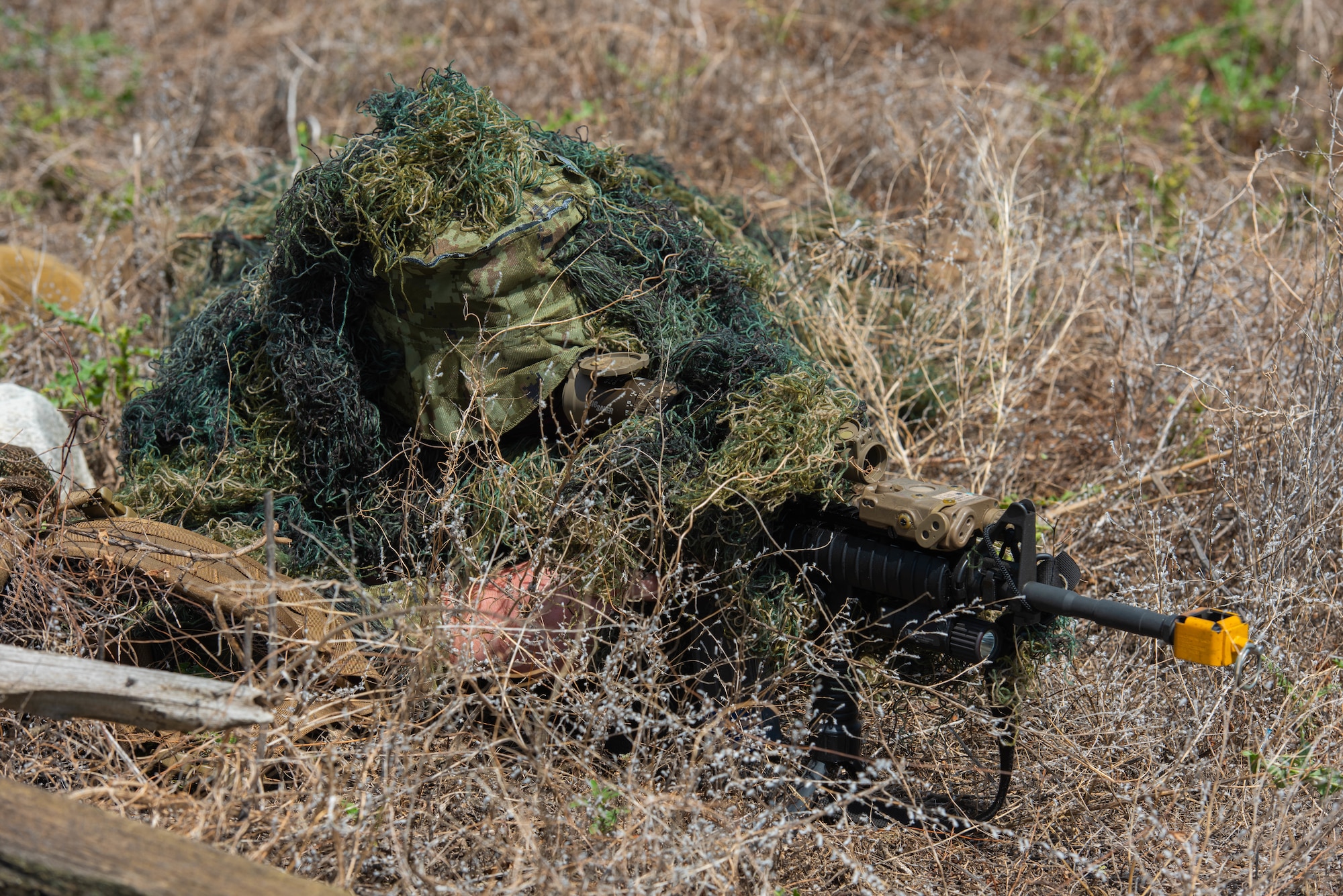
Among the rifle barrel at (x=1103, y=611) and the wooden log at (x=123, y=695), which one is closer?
the wooden log at (x=123, y=695)

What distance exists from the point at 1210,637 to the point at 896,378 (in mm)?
2156

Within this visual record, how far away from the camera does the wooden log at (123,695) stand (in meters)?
2.32

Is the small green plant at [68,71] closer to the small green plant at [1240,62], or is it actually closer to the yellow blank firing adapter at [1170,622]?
the yellow blank firing adapter at [1170,622]

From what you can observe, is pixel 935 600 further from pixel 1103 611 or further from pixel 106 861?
pixel 106 861

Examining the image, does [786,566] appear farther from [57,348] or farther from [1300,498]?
[57,348]

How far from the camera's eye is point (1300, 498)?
3.41 meters

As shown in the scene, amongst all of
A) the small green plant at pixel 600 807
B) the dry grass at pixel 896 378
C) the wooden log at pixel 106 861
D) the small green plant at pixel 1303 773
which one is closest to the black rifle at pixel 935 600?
the dry grass at pixel 896 378

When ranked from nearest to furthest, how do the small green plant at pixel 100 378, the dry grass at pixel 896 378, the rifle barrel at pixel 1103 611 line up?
the rifle barrel at pixel 1103 611 < the dry grass at pixel 896 378 < the small green plant at pixel 100 378

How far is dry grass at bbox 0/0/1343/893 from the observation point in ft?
8.51

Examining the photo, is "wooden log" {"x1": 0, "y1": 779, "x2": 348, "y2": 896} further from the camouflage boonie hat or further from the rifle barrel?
the rifle barrel

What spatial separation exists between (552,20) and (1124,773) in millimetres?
5748

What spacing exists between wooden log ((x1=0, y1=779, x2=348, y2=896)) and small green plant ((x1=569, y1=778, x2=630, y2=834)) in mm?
625

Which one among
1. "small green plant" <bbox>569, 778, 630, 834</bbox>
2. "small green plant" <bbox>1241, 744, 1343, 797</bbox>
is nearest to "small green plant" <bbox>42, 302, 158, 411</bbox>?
"small green plant" <bbox>569, 778, 630, 834</bbox>

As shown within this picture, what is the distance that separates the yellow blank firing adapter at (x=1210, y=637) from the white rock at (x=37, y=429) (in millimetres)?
3295
